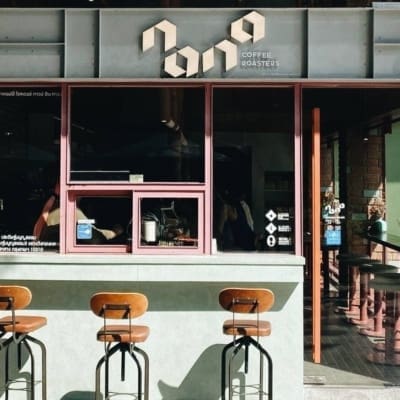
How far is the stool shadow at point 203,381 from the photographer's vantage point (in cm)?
523

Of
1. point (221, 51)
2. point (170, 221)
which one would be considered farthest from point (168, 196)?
point (221, 51)

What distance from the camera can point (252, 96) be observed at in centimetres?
538

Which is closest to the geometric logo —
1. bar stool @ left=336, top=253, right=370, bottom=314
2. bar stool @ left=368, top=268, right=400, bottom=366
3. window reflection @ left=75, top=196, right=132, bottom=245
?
window reflection @ left=75, top=196, right=132, bottom=245

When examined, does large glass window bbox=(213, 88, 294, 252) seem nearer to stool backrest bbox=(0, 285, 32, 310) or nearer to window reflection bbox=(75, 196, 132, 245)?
window reflection bbox=(75, 196, 132, 245)

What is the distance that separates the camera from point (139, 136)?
211 inches

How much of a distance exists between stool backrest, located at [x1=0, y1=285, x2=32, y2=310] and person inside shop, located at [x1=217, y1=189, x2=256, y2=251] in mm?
1647

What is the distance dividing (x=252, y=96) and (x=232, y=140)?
42cm

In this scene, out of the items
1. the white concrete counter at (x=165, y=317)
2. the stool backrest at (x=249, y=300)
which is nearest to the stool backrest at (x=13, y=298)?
the white concrete counter at (x=165, y=317)

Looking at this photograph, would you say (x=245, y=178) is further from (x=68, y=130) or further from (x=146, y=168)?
(x=68, y=130)

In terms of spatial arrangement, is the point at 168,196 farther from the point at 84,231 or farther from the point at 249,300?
the point at 249,300

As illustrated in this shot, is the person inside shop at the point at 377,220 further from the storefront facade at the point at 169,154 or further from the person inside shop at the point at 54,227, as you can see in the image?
the person inside shop at the point at 54,227

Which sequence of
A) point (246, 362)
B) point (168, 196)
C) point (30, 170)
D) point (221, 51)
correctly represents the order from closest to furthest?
point (246, 362) < point (221, 51) < point (168, 196) < point (30, 170)

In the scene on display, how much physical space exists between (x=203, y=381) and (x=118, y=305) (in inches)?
46.9

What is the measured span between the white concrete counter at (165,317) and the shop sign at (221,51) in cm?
155
